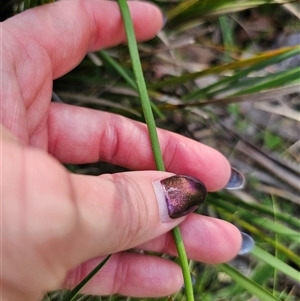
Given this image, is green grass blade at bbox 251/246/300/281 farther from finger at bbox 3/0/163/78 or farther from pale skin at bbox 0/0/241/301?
finger at bbox 3/0/163/78

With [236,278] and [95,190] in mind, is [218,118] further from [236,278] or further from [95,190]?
[95,190]

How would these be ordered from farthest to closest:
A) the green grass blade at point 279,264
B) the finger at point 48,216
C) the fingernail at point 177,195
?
the green grass blade at point 279,264
the fingernail at point 177,195
the finger at point 48,216

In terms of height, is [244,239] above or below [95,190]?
below

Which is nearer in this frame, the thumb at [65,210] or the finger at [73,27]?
the thumb at [65,210]

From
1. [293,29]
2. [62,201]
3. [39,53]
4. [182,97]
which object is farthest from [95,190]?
[293,29]

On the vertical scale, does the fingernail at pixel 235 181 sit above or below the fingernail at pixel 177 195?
below

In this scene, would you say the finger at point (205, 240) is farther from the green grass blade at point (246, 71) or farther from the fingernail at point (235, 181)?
the green grass blade at point (246, 71)

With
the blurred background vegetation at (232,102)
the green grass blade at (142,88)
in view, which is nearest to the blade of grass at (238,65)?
the blurred background vegetation at (232,102)
